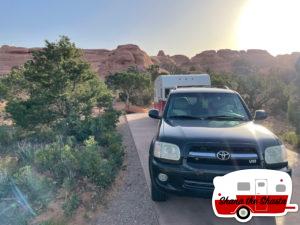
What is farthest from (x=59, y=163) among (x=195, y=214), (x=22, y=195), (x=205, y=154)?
(x=205, y=154)

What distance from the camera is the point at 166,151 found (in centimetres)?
453

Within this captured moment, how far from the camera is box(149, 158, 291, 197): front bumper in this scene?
4.29m

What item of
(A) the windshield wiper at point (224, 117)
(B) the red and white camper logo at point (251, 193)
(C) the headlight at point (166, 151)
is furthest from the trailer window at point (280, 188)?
(A) the windshield wiper at point (224, 117)

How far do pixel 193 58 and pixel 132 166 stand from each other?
89.5m

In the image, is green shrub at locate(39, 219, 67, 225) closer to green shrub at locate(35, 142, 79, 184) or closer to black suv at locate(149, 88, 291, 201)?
black suv at locate(149, 88, 291, 201)

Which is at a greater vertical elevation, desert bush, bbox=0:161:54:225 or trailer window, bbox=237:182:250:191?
trailer window, bbox=237:182:250:191

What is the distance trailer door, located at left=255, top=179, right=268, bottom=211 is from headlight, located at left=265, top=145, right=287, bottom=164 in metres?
0.35

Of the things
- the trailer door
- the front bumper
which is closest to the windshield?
the front bumper

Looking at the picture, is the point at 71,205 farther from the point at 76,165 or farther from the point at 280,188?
the point at 280,188

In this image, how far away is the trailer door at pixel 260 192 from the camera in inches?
161

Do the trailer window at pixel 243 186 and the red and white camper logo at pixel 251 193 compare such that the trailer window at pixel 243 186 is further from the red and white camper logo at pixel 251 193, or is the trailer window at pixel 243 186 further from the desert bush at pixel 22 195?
the desert bush at pixel 22 195

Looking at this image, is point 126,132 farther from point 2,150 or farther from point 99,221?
point 99,221

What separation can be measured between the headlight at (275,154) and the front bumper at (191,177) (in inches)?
5.8

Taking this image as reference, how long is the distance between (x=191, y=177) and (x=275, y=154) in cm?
123
